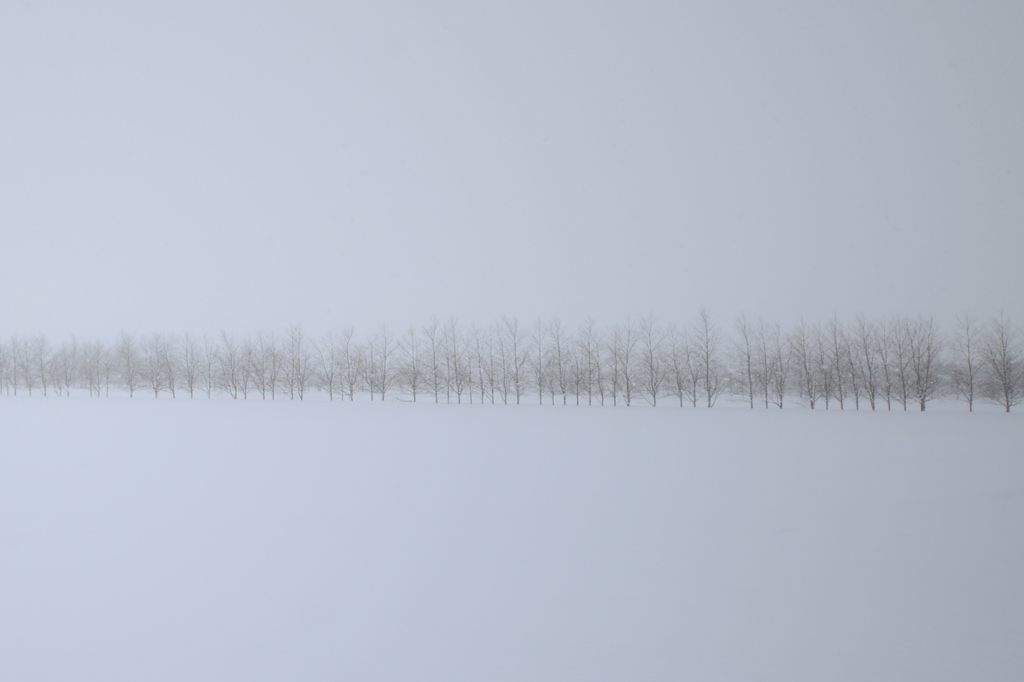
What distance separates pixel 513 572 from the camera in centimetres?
493

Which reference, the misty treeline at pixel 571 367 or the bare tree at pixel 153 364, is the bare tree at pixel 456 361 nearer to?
the misty treeline at pixel 571 367

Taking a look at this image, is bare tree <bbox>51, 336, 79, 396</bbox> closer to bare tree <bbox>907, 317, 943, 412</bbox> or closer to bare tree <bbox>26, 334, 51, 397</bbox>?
bare tree <bbox>26, 334, 51, 397</bbox>

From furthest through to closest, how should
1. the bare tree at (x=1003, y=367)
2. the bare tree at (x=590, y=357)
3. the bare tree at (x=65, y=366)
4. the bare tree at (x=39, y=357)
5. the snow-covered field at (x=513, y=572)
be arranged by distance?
1. the bare tree at (x=39, y=357)
2. the bare tree at (x=65, y=366)
3. the bare tree at (x=590, y=357)
4. the bare tree at (x=1003, y=367)
5. the snow-covered field at (x=513, y=572)

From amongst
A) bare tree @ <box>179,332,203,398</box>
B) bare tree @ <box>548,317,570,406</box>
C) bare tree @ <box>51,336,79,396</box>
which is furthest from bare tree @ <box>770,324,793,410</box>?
bare tree @ <box>51,336,79,396</box>

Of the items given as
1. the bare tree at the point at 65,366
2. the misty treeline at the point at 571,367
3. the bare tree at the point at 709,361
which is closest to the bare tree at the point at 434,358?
the misty treeline at the point at 571,367

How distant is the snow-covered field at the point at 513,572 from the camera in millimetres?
3449

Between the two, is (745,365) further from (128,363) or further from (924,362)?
(128,363)

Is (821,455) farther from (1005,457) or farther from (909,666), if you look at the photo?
(909,666)

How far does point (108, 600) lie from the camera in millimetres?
4301

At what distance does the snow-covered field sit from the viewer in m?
3.45

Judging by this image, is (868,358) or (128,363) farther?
(128,363)

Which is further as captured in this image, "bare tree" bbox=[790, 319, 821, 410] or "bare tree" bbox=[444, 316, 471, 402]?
"bare tree" bbox=[444, 316, 471, 402]

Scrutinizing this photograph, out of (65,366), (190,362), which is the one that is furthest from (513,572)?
(65,366)

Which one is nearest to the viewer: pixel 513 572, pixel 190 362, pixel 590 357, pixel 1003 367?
pixel 513 572
